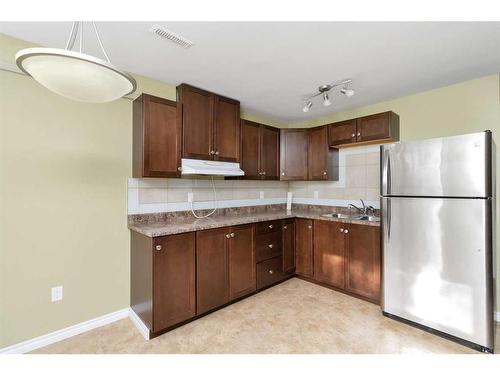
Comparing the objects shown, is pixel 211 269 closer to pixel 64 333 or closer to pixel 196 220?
pixel 196 220

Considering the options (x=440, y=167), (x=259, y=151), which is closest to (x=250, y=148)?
(x=259, y=151)

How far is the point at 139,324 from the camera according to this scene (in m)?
2.08

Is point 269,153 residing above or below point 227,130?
below

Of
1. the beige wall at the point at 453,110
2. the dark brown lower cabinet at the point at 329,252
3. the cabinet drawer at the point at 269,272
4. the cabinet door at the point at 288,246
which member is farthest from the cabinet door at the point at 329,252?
the beige wall at the point at 453,110

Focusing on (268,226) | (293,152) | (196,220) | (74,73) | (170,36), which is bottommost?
(268,226)

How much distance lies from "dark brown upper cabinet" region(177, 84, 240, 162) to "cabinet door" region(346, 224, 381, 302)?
164 cm

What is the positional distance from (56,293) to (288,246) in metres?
2.43

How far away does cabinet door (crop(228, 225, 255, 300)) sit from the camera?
2.49 meters

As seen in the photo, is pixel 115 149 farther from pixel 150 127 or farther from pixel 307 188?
pixel 307 188

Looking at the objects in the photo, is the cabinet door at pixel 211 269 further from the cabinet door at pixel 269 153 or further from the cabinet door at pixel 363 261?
the cabinet door at pixel 363 261

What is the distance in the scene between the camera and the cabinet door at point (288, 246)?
3.10m

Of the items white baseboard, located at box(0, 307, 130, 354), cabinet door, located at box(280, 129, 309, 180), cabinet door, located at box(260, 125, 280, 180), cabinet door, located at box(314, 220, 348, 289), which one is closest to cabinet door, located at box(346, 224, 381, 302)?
cabinet door, located at box(314, 220, 348, 289)

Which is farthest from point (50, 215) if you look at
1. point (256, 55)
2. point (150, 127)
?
point (256, 55)

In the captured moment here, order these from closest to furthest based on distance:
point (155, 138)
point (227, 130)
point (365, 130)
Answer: point (155, 138) → point (227, 130) → point (365, 130)
